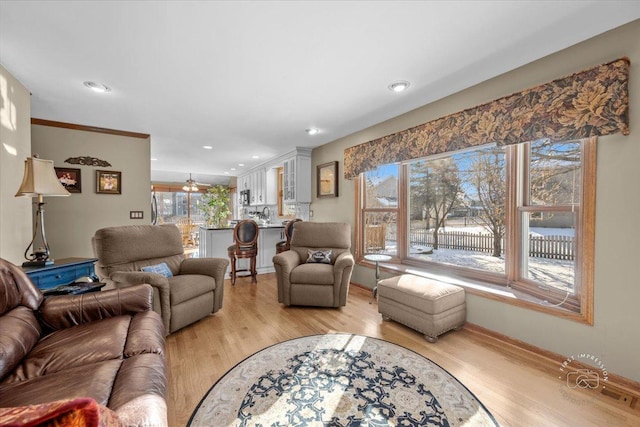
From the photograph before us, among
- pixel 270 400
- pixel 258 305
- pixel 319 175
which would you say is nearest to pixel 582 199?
pixel 270 400

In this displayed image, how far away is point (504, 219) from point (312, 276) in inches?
82.0

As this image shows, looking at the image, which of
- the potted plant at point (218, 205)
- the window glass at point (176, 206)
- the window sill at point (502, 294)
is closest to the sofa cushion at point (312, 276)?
the window sill at point (502, 294)

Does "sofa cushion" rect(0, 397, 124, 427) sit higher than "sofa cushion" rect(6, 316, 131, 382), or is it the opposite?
"sofa cushion" rect(0, 397, 124, 427)

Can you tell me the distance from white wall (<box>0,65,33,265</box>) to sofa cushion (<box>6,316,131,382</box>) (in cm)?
149

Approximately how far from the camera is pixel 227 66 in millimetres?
2283

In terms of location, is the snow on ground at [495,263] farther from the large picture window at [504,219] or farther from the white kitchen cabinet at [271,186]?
the white kitchen cabinet at [271,186]

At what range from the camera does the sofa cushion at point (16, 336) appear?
123 centimetres

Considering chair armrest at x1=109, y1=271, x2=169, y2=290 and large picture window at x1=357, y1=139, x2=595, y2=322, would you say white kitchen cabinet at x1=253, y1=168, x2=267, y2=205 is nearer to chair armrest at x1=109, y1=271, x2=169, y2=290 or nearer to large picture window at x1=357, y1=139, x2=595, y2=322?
large picture window at x1=357, y1=139, x2=595, y2=322

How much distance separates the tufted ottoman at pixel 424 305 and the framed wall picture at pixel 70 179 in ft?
14.7

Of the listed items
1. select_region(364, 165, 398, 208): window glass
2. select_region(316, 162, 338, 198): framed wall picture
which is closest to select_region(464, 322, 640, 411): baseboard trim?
select_region(364, 165, 398, 208): window glass

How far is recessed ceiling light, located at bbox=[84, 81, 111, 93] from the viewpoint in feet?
8.46

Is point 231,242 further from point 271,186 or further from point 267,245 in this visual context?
point 271,186

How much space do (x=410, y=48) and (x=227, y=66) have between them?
1508mm

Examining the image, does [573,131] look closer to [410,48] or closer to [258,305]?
[410,48]
